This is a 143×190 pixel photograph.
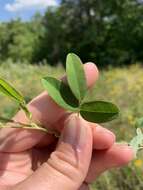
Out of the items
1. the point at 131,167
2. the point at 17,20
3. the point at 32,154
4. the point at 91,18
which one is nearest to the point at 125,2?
the point at 91,18

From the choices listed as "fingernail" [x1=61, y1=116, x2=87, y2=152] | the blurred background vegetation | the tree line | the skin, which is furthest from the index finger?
the tree line

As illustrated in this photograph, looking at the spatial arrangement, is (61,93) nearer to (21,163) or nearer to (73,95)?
(73,95)

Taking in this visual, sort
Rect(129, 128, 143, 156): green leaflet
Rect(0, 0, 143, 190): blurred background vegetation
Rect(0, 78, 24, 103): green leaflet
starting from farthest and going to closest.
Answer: Rect(0, 0, 143, 190): blurred background vegetation, Rect(129, 128, 143, 156): green leaflet, Rect(0, 78, 24, 103): green leaflet

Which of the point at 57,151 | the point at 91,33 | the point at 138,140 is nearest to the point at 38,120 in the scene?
the point at 57,151

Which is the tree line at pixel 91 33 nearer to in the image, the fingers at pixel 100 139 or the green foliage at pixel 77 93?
the fingers at pixel 100 139

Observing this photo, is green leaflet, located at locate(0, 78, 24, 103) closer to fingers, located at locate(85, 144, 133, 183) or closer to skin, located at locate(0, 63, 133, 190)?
skin, located at locate(0, 63, 133, 190)
